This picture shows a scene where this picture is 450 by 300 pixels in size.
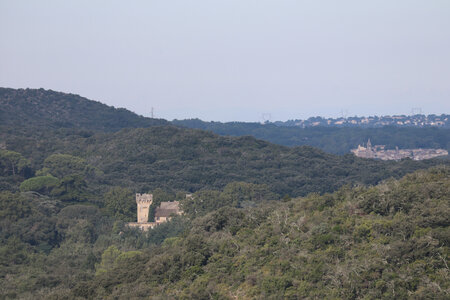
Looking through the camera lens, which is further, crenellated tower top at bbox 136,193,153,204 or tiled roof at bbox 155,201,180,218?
crenellated tower top at bbox 136,193,153,204

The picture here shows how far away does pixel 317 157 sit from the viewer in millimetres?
104562

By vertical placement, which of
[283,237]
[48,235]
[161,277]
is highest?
[283,237]

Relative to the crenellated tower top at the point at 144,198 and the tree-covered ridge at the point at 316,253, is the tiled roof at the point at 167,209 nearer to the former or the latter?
the crenellated tower top at the point at 144,198

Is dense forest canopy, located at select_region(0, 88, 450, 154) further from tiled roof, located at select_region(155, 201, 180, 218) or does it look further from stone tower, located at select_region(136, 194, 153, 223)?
tiled roof, located at select_region(155, 201, 180, 218)

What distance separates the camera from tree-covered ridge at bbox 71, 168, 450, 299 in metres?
19.8

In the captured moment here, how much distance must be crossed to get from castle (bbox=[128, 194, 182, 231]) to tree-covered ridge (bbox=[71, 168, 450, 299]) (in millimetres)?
30574

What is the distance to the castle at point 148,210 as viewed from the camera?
198ft

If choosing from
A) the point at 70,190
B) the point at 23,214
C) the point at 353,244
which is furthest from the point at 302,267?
the point at 70,190

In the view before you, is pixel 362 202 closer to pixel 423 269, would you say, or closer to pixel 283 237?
pixel 283 237

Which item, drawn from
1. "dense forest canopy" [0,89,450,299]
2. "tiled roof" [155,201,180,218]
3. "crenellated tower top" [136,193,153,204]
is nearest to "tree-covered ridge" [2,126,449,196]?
"dense forest canopy" [0,89,450,299]

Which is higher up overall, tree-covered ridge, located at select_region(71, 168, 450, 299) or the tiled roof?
tree-covered ridge, located at select_region(71, 168, 450, 299)

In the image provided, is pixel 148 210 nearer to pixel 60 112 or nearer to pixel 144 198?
pixel 144 198

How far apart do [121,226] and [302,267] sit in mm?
37257

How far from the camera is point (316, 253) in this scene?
74.6 ft
